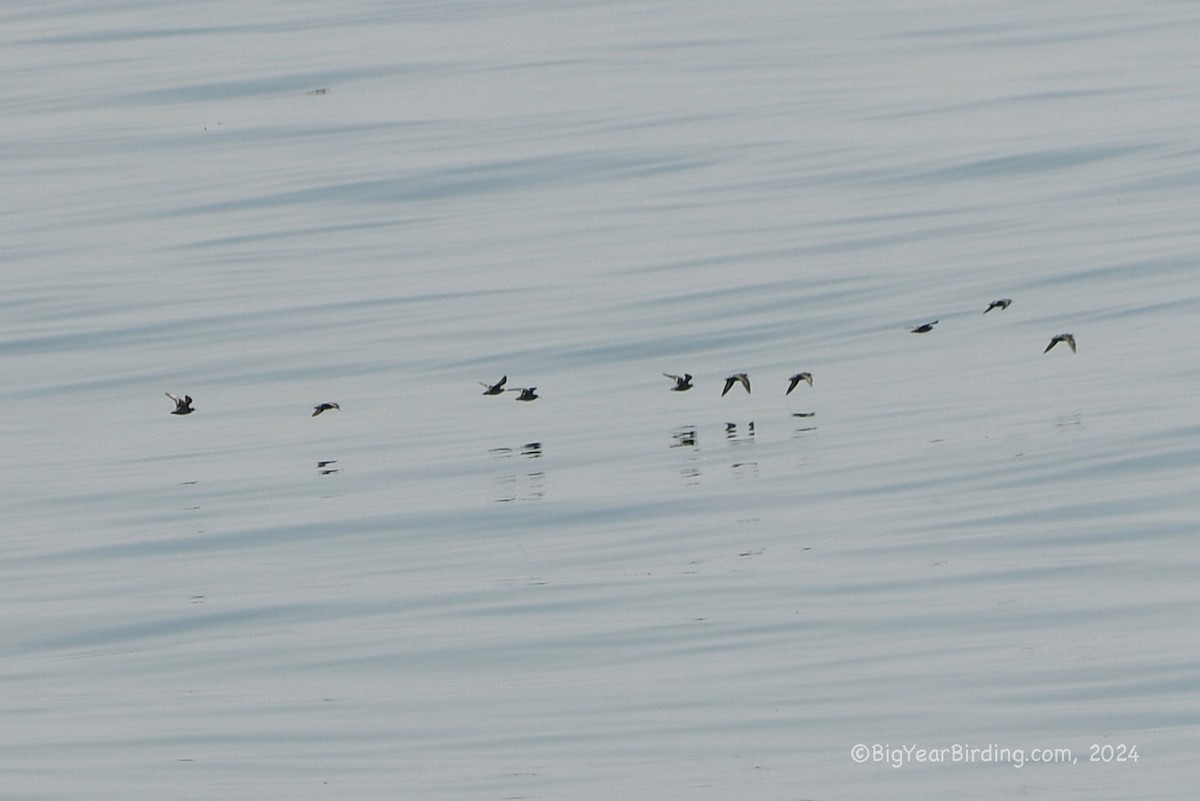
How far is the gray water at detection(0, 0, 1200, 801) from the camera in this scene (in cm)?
1900

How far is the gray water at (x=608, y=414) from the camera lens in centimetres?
1900

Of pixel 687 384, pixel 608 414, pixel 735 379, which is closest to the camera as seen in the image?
pixel 687 384

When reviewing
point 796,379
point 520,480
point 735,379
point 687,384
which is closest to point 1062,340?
point 796,379

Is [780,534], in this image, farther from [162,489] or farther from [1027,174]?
[1027,174]

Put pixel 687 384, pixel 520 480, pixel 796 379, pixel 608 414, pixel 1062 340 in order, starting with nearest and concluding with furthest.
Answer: pixel 520 480 → pixel 687 384 → pixel 796 379 → pixel 1062 340 → pixel 608 414

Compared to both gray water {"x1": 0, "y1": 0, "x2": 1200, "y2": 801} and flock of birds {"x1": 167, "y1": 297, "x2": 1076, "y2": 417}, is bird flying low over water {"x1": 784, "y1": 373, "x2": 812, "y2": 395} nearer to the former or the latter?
flock of birds {"x1": 167, "y1": 297, "x2": 1076, "y2": 417}

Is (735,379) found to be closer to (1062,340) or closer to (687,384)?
(687,384)

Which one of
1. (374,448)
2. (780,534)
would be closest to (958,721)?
(780,534)

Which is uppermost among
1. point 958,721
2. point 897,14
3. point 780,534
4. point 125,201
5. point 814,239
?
point 897,14

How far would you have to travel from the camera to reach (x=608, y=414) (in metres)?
30.8

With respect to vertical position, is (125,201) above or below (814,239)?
above

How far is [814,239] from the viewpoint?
3947cm

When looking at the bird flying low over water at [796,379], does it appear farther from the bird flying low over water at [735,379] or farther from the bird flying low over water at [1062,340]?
the bird flying low over water at [1062,340]

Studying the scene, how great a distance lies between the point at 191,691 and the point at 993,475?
9405mm
